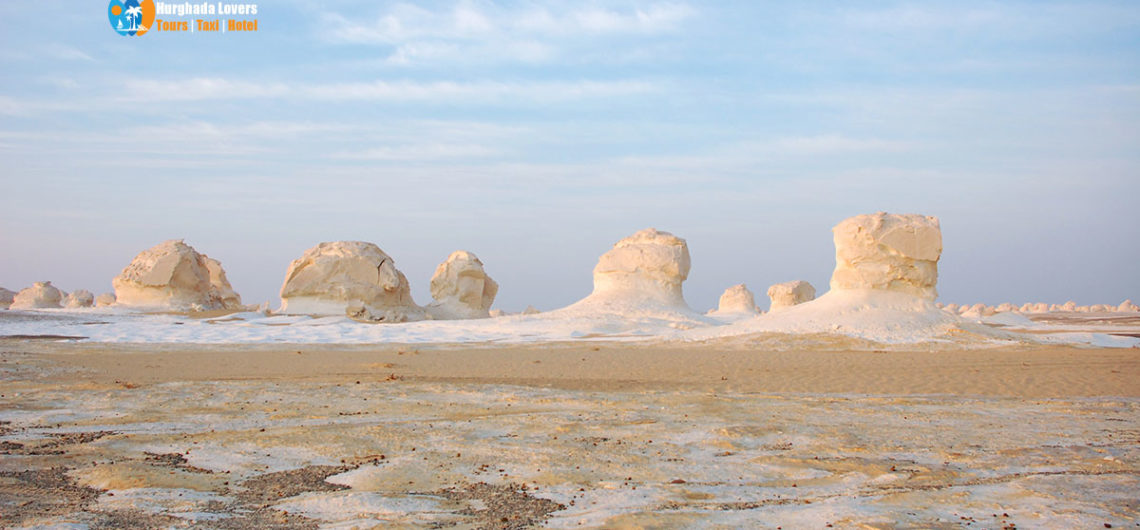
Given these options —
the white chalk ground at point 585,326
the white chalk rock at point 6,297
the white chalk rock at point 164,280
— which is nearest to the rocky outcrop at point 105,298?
the white chalk rock at point 6,297

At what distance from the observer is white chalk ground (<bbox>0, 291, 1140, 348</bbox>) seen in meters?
19.1

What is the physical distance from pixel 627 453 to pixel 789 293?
30.6 metres

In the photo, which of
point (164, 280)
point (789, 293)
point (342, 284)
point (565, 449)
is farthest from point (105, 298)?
point (565, 449)

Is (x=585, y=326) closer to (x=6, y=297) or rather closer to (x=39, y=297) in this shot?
(x=39, y=297)

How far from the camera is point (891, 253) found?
20.2 metres

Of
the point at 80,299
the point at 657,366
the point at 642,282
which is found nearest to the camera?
the point at 657,366

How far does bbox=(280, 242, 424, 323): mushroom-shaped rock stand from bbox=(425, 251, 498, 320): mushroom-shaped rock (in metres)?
3.92

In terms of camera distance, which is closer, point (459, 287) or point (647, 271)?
point (647, 271)

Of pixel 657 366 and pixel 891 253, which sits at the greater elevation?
pixel 891 253

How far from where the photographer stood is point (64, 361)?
46.8 ft

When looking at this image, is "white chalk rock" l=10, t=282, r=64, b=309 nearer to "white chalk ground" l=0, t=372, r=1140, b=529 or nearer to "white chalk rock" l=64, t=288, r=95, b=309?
"white chalk rock" l=64, t=288, r=95, b=309

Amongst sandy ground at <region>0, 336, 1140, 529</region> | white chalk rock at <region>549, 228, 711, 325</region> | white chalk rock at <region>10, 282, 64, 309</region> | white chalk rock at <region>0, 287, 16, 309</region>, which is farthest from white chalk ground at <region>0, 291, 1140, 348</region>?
white chalk rock at <region>0, 287, 16, 309</region>

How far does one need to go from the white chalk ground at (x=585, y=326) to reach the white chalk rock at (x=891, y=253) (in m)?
0.31

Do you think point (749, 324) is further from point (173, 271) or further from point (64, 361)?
point (173, 271)
